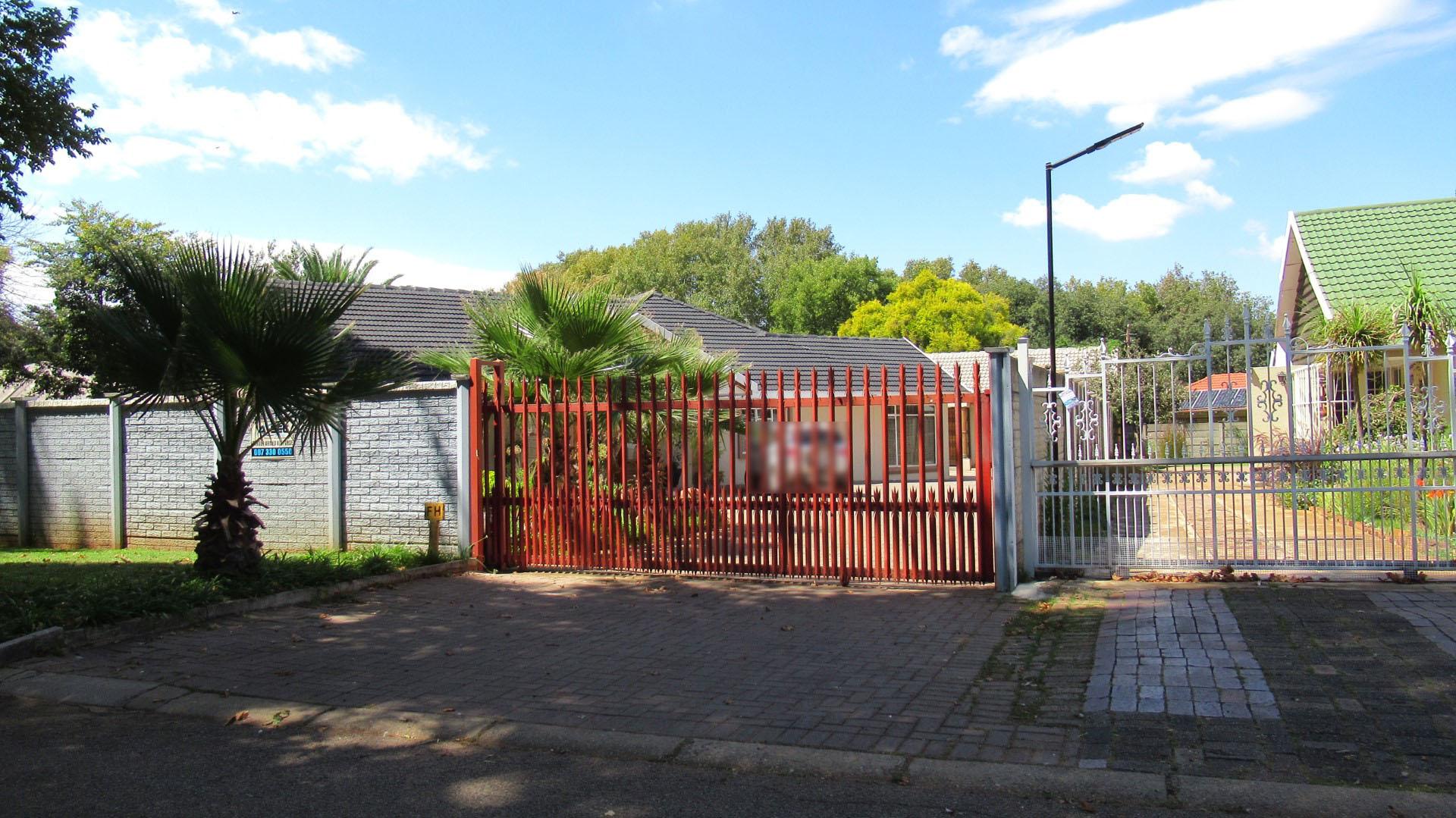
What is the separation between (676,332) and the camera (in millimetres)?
18141

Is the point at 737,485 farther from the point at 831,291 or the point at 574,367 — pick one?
the point at 831,291

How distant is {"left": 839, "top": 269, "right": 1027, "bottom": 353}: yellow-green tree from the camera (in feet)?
158

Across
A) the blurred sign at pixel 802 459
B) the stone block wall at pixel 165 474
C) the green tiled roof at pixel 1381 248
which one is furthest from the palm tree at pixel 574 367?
the green tiled roof at pixel 1381 248

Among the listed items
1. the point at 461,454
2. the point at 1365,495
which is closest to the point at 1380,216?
the point at 1365,495

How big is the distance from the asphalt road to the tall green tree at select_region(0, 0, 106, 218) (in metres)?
7.67

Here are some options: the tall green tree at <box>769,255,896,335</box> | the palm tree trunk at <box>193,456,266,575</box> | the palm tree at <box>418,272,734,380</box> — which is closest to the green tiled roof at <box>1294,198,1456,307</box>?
the palm tree at <box>418,272,734,380</box>

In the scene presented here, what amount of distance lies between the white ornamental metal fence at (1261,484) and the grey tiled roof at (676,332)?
10.4ft

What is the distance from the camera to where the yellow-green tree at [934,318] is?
48094 millimetres

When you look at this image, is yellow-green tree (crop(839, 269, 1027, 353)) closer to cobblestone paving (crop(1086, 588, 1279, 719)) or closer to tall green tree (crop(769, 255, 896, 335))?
tall green tree (crop(769, 255, 896, 335))

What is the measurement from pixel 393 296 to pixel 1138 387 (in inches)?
591

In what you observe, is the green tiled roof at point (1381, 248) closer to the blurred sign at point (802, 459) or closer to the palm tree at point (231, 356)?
the blurred sign at point (802, 459)

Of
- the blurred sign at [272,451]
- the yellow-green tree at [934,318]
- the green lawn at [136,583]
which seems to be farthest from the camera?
the yellow-green tree at [934,318]

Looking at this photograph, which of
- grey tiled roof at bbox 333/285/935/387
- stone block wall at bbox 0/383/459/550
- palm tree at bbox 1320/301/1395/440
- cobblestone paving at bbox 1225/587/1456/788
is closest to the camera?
cobblestone paving at bbox 1225/587/1456/788

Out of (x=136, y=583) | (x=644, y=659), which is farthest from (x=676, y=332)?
(x=644, y=659)
